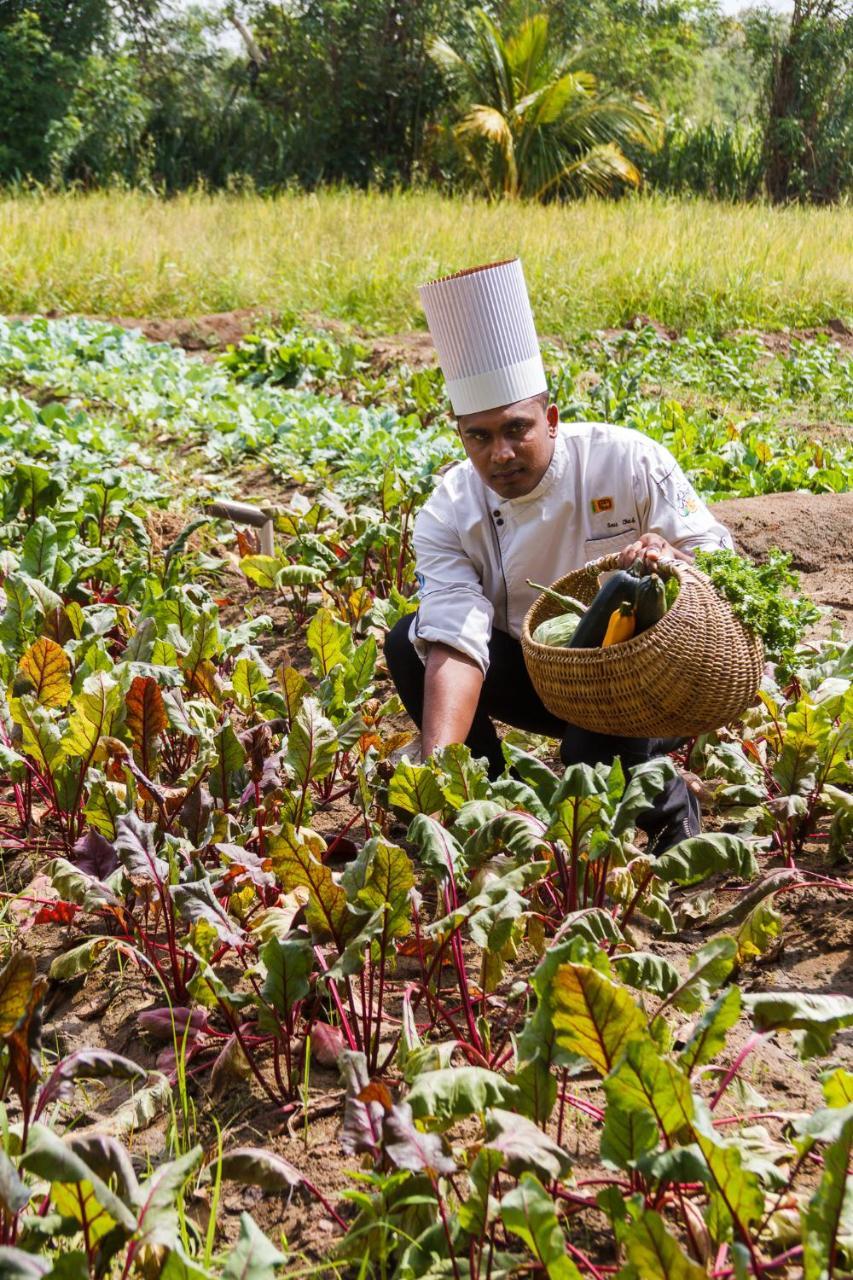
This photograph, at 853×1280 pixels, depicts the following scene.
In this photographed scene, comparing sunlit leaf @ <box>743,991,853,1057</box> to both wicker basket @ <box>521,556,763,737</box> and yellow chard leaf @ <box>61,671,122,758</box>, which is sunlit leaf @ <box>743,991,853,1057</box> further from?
yellow chard leaf @ <box>61,671,122,758</box>

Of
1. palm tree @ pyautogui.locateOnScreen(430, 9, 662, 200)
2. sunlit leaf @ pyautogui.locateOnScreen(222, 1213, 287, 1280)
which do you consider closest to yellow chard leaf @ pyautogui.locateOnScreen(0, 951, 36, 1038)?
sunlit leaf @ pyautogui.locateOnScreen(222, 1213, 287, 1280)

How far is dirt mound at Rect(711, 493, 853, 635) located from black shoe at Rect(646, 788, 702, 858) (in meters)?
1.80

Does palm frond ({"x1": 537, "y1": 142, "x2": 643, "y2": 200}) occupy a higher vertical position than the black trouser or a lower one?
higher

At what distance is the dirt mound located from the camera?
15.0 feet

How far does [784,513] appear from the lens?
489 cm

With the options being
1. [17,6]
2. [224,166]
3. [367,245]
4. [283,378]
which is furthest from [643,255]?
[17,6]

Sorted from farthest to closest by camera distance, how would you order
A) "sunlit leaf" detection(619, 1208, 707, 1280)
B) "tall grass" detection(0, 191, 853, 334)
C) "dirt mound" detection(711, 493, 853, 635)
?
"tall grass" detection(0, 191, 853, 334), "dirt mound" detection(711, 493, 853, 635), "sunlit leaf" detection(619, 1208, 707, 1280)

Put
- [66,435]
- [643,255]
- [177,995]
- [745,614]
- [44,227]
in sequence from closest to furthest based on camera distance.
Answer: [177,995], [745,614], [66,435], [643,255], [44,227]

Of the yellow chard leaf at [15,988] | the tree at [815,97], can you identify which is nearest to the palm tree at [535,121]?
the tree at [815,97]

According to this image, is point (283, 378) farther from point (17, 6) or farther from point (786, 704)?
point (17, 6)

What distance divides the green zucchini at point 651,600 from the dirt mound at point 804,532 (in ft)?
6.56

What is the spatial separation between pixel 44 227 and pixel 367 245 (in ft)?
9.39

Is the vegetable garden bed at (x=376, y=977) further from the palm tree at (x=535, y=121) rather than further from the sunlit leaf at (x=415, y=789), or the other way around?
the palm tree at (x=535, y=121)

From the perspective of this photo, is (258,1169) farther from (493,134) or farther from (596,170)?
(596,170)
